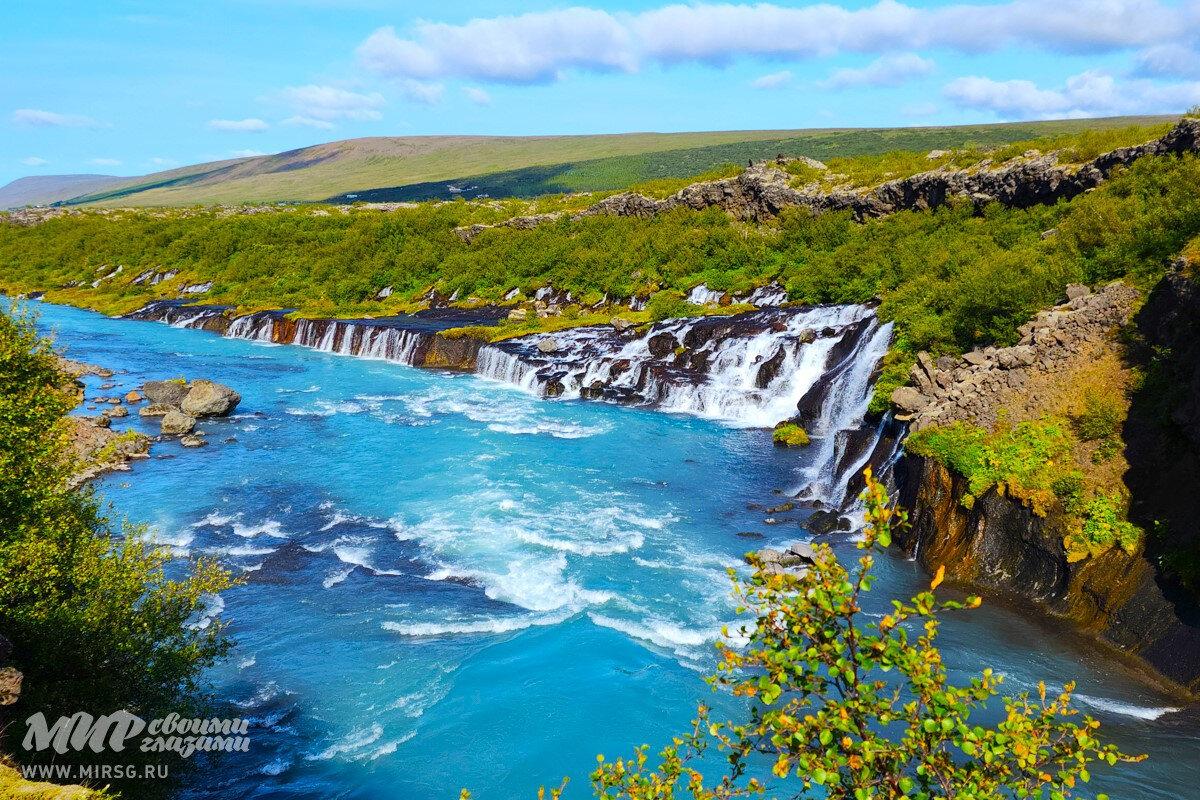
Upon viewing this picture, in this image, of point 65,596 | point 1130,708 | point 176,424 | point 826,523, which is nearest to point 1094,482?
point 1130,708

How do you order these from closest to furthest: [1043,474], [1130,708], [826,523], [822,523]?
[1130,708], [1043,474], [826,523], [822,523]

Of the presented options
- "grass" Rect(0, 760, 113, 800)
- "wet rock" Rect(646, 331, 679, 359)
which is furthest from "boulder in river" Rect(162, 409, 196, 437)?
"grass" Rect(0, 760, 113, 800)

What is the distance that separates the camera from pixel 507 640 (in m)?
21.3

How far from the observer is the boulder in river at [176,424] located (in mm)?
39656

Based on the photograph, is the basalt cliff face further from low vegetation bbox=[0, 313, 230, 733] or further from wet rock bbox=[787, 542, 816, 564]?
low vegetation bbox=[0, 313, 230, 733]

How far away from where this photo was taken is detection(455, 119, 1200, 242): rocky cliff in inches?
1679

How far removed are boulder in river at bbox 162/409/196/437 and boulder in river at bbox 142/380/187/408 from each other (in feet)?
12.2

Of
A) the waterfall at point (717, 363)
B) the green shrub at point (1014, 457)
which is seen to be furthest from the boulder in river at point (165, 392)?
the green shrub at point (1014, 457)

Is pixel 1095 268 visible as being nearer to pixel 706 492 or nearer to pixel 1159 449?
pixel 1159 449

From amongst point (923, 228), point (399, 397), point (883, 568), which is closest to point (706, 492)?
point (883, 568)

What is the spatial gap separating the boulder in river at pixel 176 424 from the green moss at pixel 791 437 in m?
31.3

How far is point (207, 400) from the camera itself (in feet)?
140

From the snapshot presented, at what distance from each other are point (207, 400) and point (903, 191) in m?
52.1

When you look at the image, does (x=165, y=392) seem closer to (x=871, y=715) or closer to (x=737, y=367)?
(x=737, y=367)
